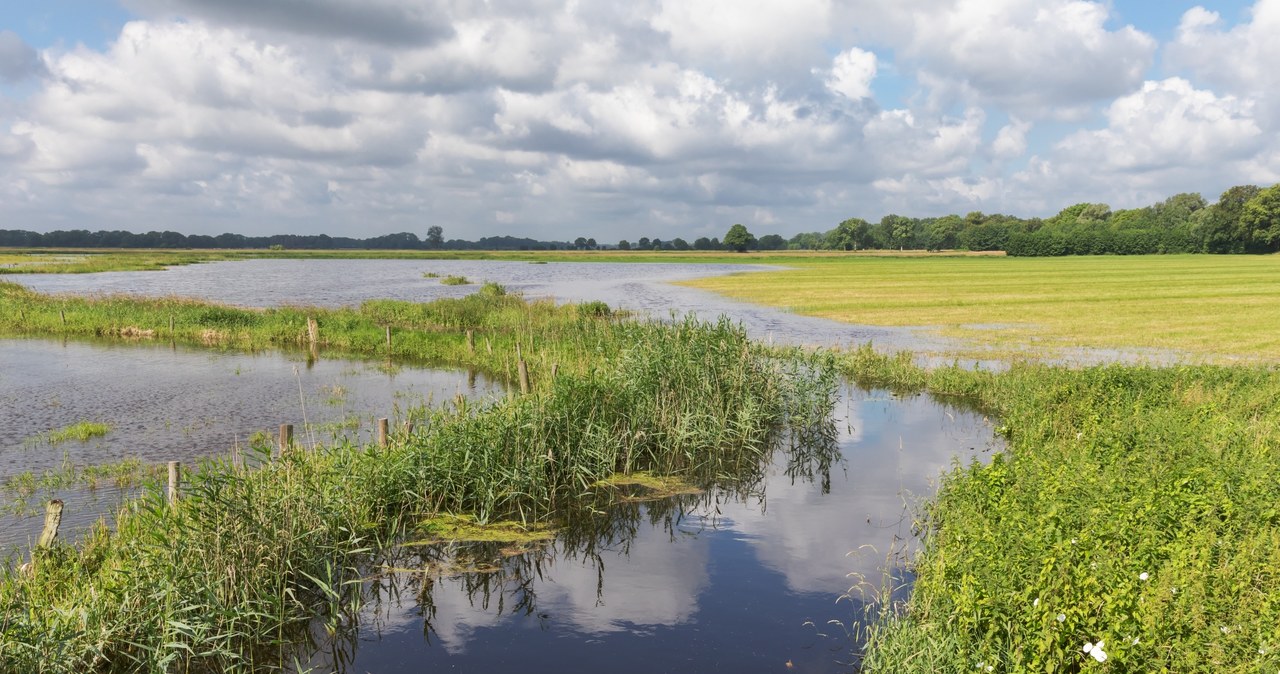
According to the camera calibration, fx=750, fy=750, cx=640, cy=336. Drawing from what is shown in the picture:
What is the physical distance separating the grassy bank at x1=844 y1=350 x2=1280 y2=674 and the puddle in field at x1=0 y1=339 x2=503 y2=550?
472 inches

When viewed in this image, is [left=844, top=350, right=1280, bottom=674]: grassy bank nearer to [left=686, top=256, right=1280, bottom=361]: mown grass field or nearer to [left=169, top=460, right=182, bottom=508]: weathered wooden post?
[left=169, top=460, right=182, bottom=508]: weathered wooden post

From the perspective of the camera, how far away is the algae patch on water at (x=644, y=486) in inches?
649

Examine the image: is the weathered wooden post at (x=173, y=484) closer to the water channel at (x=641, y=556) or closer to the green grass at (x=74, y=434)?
the water channel at (x=641, y=556)

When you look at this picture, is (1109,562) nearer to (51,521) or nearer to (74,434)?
(51,521)

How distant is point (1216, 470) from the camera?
456 inches

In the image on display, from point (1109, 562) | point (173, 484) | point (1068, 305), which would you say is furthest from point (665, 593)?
point (1068, 305)

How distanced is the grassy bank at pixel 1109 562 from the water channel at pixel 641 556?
1.49m

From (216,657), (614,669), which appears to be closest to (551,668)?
(614,669)

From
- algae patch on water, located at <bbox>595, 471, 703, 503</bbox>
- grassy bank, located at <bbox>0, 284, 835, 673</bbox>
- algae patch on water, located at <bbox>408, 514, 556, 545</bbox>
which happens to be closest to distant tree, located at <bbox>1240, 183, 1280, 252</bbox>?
grassy bank, located at <bbox>0, 284, 835, 673</bbox>

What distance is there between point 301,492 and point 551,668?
4781mm

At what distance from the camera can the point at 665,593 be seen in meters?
12.1

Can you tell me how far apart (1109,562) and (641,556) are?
7636 millimetres

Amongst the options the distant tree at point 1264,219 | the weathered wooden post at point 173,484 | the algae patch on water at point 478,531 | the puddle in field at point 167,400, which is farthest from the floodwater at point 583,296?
the distant tree at point 1264,219

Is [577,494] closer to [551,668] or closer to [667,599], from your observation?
[667,599]
